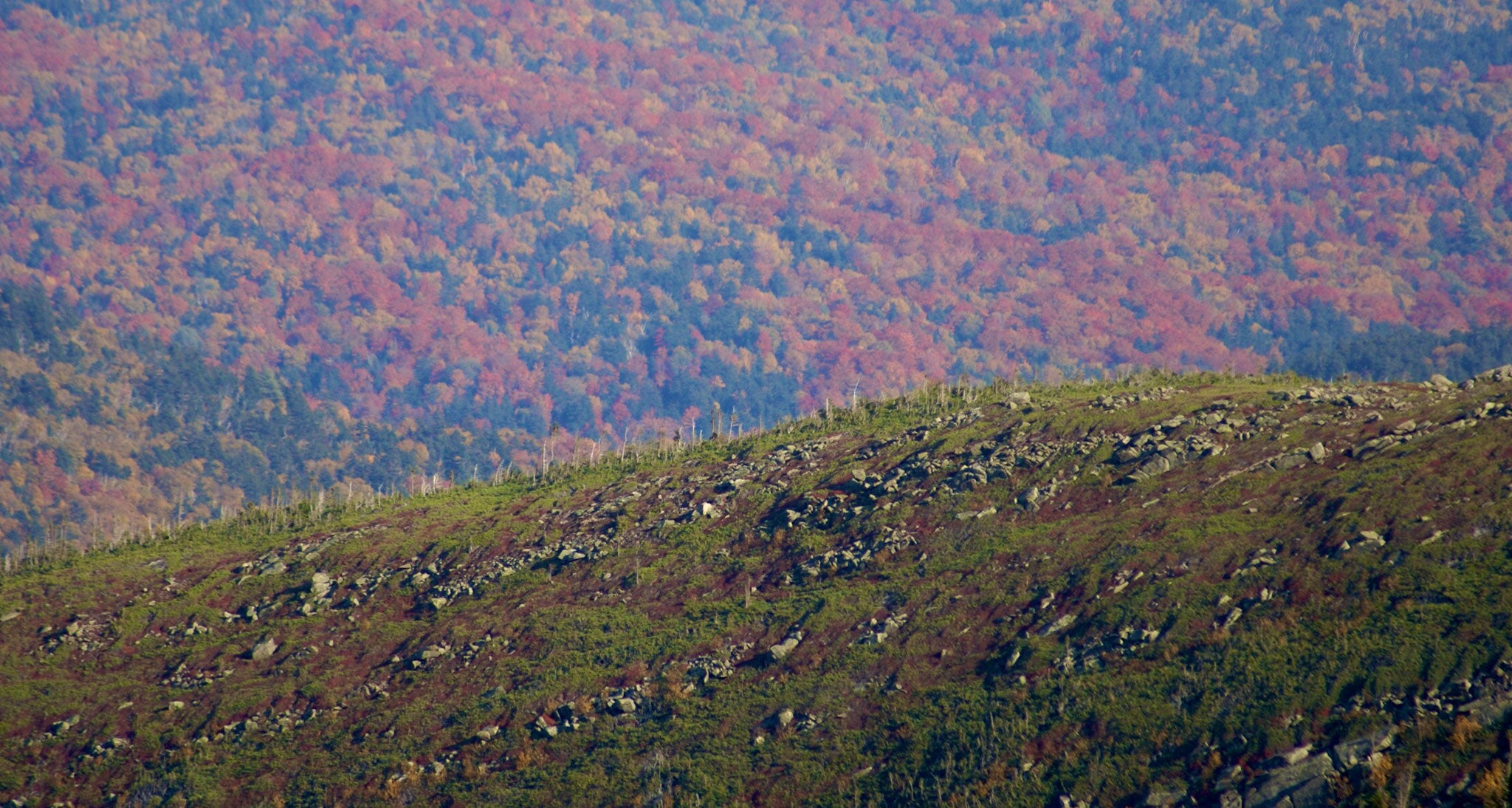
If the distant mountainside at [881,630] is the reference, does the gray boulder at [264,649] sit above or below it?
below

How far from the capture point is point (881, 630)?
10088cm

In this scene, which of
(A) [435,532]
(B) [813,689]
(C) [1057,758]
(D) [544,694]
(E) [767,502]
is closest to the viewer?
(C) [1057,758]

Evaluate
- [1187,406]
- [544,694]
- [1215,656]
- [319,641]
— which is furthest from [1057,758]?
Answer: [319,641]

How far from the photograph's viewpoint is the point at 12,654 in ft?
385

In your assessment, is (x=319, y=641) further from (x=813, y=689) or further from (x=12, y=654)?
(x=813, y=689)

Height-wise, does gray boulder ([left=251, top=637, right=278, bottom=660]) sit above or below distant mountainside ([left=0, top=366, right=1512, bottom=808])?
below

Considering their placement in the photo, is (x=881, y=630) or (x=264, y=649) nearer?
(x=881, y=630)

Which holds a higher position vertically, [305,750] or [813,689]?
[813,689]

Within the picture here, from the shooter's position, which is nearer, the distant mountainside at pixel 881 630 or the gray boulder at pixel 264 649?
the distant mountainside at pixel 881 630

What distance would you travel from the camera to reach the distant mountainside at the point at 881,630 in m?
80.2

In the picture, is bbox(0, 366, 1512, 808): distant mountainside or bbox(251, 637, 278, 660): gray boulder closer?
bbox(0, 366, 1512, 808): distant mountainside

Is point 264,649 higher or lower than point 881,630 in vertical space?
lower

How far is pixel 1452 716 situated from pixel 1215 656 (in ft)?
48.7

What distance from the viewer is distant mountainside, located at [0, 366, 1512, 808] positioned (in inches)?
3159
